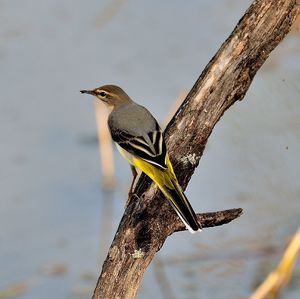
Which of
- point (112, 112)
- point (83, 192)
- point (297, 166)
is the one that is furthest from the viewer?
point (83, 192)

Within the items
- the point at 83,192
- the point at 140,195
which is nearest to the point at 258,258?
the point at 83,192

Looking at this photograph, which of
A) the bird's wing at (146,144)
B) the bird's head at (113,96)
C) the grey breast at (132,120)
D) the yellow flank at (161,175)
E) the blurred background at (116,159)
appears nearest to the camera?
the yellow flank at (161,175)

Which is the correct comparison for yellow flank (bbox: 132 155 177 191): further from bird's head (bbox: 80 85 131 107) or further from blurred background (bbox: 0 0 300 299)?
blurred background (bbox: 0 0 300 299)

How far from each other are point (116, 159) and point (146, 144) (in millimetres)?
3652

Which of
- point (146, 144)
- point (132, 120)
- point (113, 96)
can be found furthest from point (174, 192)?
point (113, 96)

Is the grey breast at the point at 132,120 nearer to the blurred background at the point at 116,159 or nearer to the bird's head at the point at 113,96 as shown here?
the bird's head at the point at 113,96

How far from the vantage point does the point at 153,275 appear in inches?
305

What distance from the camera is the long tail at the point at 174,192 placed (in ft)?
14.5

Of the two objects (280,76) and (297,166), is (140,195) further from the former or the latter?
(280,76)

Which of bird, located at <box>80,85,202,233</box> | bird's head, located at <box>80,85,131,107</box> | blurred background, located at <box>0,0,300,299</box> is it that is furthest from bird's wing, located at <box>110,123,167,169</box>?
blurred background, located at <box>0,0,300,299</box>

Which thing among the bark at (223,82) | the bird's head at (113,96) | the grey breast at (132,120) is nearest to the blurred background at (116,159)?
the bird's head at (113,96)

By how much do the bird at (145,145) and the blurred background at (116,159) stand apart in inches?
53.0

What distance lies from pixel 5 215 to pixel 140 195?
11.3ft

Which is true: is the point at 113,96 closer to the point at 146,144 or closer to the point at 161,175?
the point at 146,144
